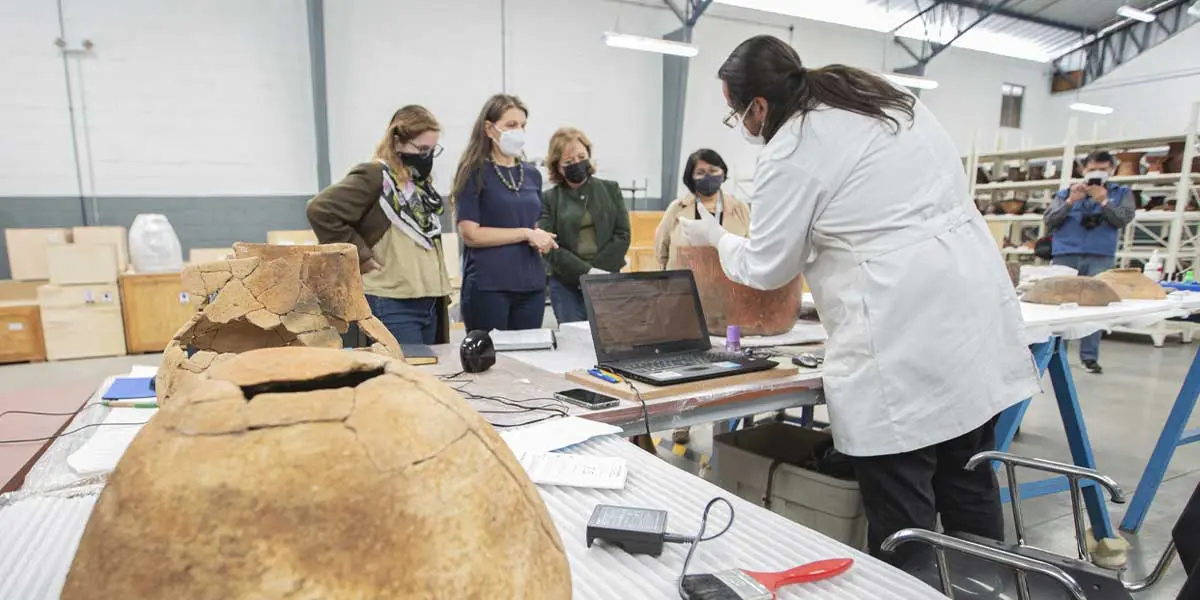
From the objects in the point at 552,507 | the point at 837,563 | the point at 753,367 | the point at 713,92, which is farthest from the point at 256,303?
the point at 713,92

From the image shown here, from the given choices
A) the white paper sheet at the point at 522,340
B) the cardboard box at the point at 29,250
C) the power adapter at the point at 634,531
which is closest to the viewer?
the power adapter at the point at 634,531

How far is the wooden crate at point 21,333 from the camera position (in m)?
4.99

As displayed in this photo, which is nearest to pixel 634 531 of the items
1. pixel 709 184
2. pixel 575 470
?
pixel 575 470

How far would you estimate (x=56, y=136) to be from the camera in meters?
5.91

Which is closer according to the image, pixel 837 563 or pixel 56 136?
pixel 837 563

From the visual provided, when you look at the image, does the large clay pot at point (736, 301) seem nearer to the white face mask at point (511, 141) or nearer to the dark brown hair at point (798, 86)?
the dark brown hair at point (798, 86)

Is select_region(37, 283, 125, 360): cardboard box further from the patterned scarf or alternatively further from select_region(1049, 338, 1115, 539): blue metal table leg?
select_region(1049, 338, 1115, 539): blue metal table leg

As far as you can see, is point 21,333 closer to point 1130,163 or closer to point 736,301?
point 736,301

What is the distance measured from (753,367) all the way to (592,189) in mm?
1654

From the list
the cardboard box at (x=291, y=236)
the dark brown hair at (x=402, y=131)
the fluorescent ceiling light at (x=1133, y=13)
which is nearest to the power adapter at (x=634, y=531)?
the dark brown hair at (x=402, y=131)

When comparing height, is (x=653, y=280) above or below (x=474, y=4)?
below

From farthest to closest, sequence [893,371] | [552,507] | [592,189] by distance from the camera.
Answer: [592,189], [893,371], [552,507]

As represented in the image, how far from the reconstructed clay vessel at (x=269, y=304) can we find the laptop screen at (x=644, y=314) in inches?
28.4

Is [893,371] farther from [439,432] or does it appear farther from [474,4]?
[474,4]
